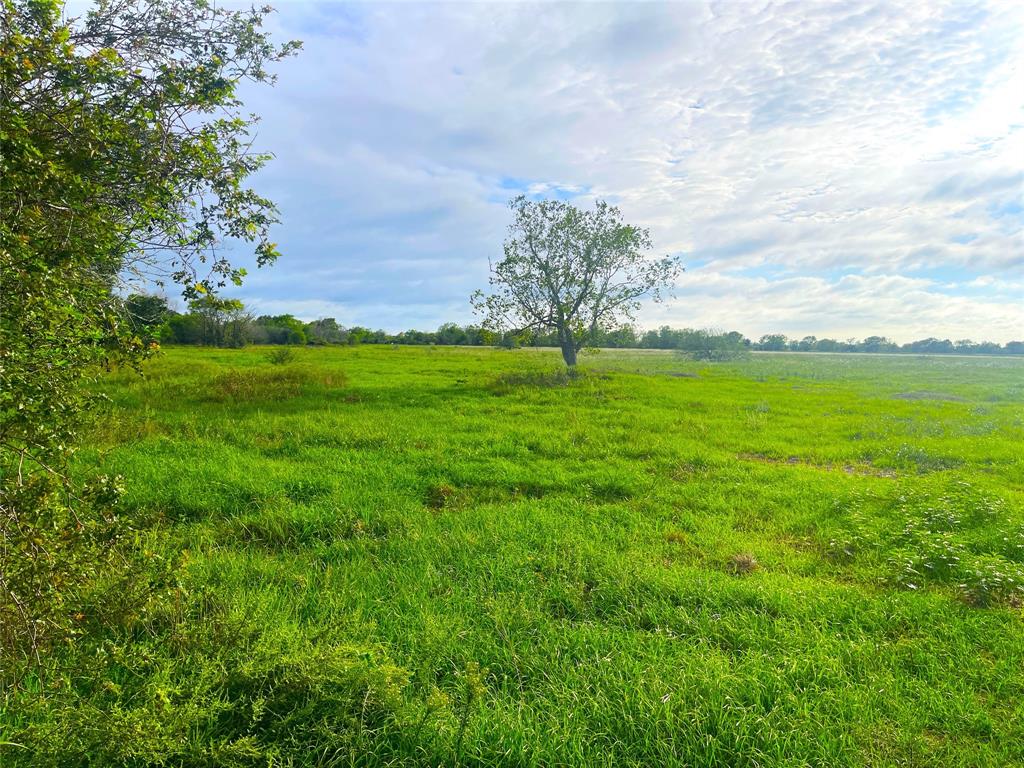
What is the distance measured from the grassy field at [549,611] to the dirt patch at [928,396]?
16.8 m

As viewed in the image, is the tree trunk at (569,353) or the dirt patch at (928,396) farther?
the tree trunk at (569,353)

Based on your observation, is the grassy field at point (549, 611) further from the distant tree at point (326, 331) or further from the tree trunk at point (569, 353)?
the distant tree at point (326, 331)

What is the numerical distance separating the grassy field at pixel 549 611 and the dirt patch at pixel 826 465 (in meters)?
0.15

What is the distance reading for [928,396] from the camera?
25.9 metres

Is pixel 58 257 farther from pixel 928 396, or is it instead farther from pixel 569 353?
pixel 928 396

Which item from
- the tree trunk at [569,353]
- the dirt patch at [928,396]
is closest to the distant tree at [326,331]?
the tree trunk at [569,353]

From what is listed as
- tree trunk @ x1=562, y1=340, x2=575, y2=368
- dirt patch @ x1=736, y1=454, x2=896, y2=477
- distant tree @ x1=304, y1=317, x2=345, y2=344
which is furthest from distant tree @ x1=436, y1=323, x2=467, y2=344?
dirt patch @ x1=736, y1=454, x2=896, y2=477

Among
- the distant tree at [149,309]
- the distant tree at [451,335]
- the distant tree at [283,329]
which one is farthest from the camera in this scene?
the distant tree at [451,335]

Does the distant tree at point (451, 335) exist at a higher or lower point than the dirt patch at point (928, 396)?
higher

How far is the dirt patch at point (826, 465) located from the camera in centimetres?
1065

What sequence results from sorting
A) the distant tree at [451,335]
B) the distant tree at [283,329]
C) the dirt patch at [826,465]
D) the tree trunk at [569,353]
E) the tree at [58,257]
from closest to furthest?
1. the tree at [58,257]
2. the dirt patch at [826,465]
3. the tree trunk at [569,353]
4. the distant tree at [283,329]
5. the distant tree at [451,335]

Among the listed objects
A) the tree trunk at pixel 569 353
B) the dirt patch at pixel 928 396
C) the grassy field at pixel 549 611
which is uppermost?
the tree trunk at pixel 569 353

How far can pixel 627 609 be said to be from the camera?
490cm

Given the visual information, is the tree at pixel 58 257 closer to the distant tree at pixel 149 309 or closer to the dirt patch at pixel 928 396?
the distant tree at pixel 149 309
